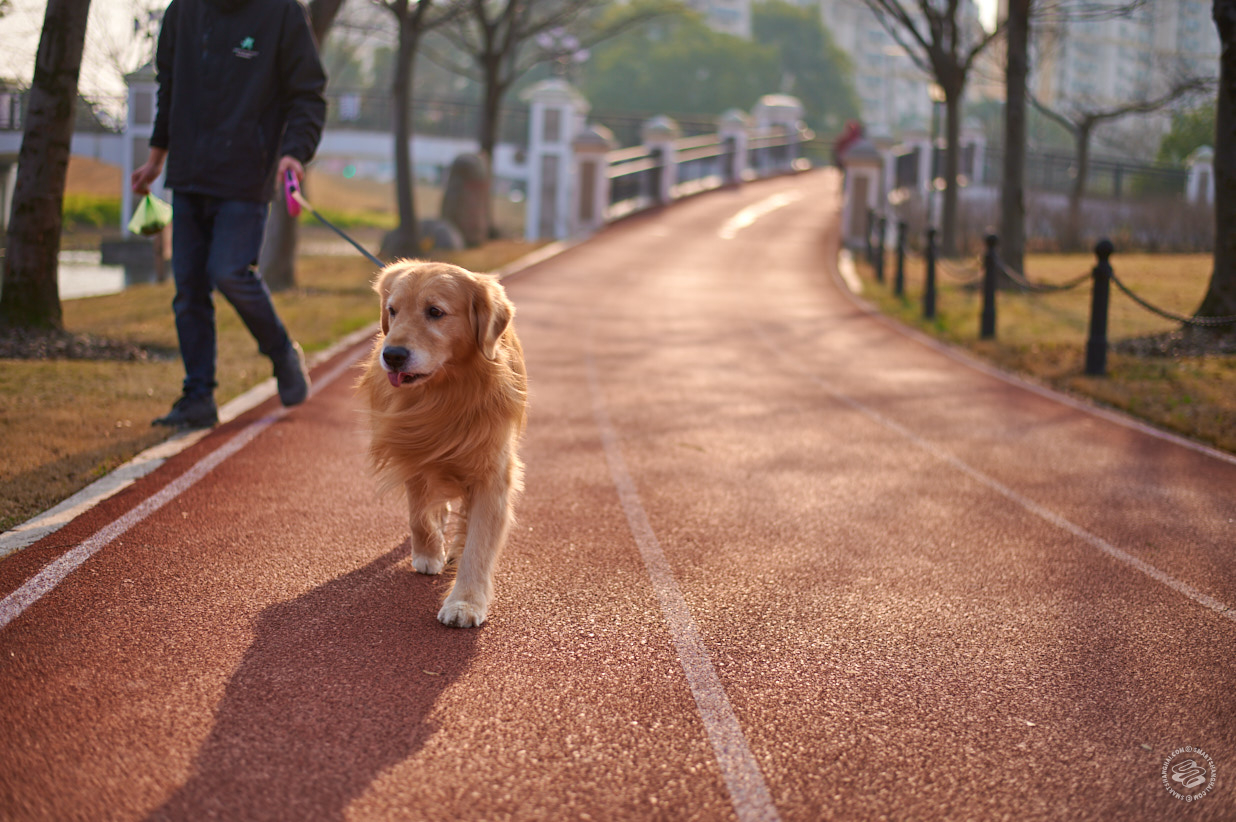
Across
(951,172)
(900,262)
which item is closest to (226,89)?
(900,262)

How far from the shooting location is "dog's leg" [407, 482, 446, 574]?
4.85 meters

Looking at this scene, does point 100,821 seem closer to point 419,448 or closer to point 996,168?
point 419,448

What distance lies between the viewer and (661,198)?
34.5 m

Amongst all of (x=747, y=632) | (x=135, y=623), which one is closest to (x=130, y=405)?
(x=135, y=623)

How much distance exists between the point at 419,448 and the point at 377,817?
1.84 metres

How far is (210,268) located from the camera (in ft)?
22.1

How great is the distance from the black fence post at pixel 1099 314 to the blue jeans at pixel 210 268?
7676 mm

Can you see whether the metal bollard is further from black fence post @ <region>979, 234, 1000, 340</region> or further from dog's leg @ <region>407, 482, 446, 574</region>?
dog's leg @ <region>407, 482, 446, 574</region>

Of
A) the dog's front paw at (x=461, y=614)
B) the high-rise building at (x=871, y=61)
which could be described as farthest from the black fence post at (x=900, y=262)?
the high-rise building at (x=871, y=61)

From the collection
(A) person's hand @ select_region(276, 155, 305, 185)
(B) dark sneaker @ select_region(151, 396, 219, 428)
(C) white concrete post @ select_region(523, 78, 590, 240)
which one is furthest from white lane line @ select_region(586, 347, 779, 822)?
(C) white concrete post @ select_region(523, 78, 590, 240)

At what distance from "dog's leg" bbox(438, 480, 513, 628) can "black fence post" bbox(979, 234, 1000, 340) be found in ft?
35.9

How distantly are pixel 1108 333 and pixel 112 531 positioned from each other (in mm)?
11738

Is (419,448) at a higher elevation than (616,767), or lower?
higher

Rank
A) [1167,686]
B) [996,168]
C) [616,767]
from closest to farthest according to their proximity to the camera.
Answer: [616,767]
[1167,686]
[996,168]
